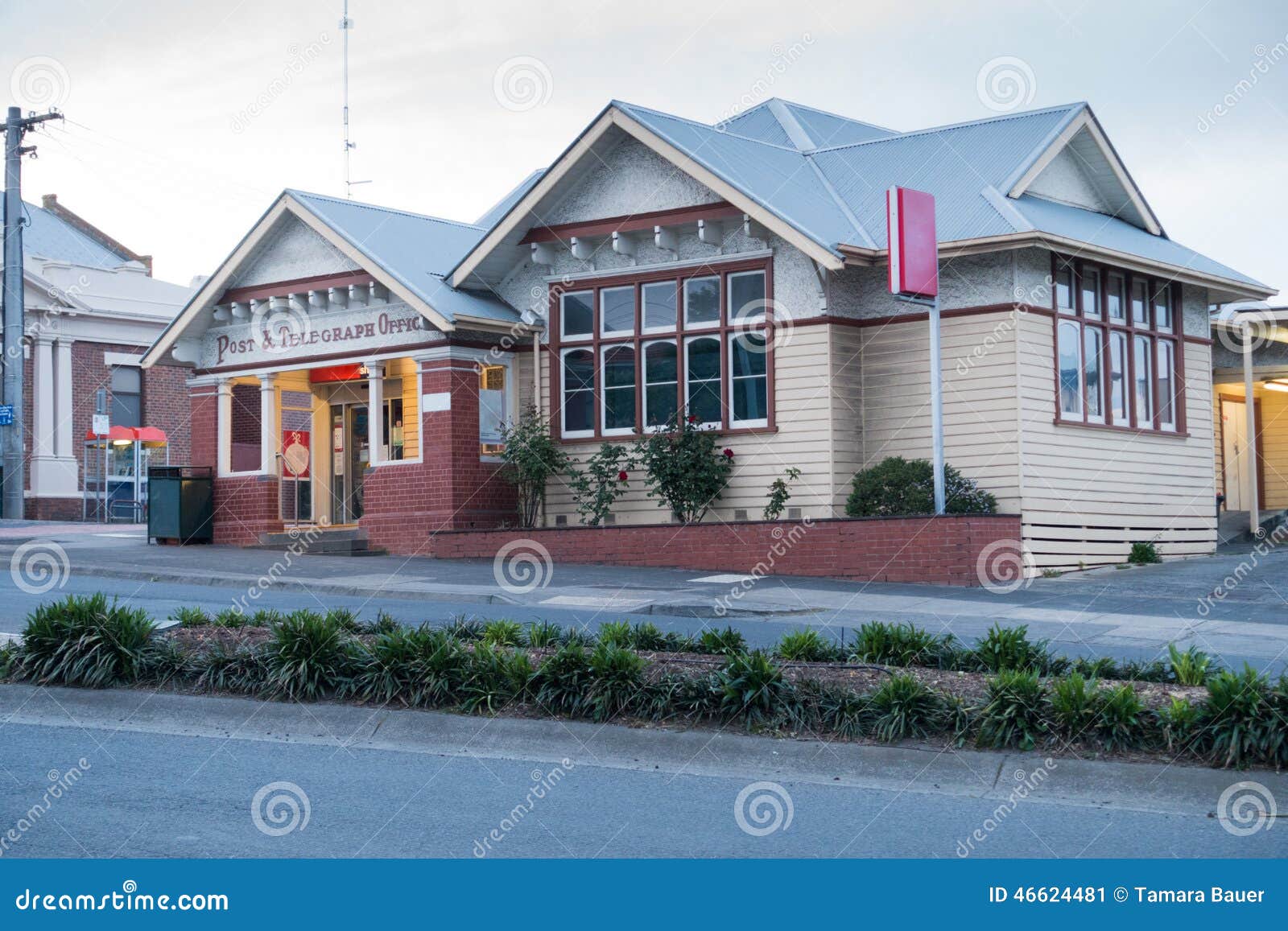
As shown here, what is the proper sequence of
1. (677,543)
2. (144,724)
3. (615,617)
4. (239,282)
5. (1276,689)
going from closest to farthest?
(1276,689) < (144,724) < (615,617) < (677,543) < (239,282)

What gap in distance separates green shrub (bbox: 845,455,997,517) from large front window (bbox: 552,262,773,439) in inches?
82.3

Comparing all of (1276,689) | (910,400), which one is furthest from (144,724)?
(910,400)

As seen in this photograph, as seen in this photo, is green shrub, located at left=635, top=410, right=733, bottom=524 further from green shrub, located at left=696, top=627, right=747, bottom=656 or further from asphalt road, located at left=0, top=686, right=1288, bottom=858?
asphalt road, located at left=0, top=686, right=1288, bottom=858

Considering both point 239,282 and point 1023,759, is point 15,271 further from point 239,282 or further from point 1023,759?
point 1023,759

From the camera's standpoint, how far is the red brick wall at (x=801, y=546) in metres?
18.3

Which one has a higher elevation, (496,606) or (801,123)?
(801,123)

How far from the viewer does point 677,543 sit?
67.3 feet

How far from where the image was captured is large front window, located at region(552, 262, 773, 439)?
21.3 meters

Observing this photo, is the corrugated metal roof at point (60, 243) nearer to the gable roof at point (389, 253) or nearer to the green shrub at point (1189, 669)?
the gable roof at point (389, 253)

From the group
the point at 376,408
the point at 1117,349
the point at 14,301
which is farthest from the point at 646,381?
the point at 14,301

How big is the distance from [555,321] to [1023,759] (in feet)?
52.2

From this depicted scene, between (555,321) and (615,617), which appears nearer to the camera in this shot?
(615,617)

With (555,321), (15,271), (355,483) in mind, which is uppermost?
(15,271)

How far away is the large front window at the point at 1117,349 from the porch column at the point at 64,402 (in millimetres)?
27684
